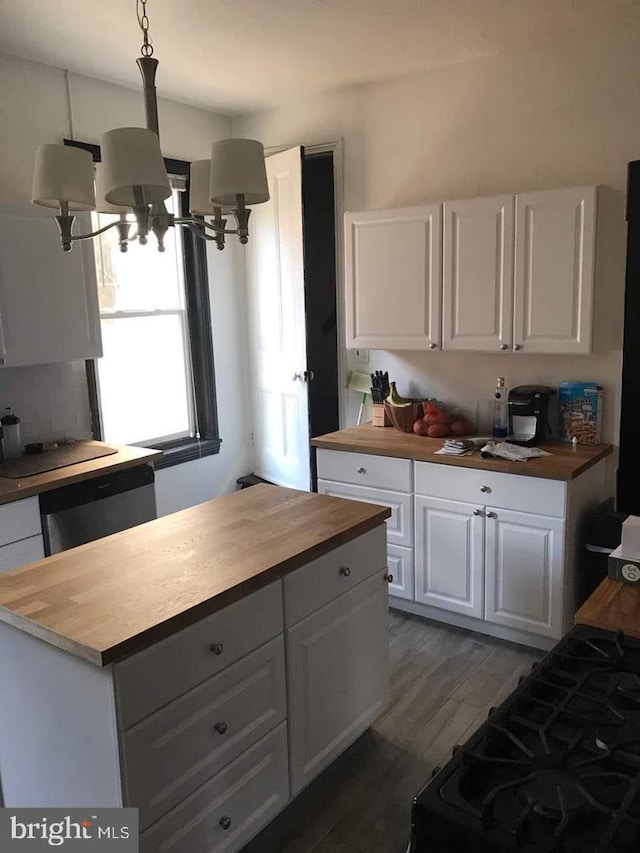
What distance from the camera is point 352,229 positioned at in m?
3.71

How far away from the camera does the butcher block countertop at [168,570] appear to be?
1594 millimetres

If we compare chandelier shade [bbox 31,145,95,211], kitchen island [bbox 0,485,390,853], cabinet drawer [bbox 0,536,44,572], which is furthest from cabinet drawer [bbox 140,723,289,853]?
chandelier shade [bbox 31,145,95,211]

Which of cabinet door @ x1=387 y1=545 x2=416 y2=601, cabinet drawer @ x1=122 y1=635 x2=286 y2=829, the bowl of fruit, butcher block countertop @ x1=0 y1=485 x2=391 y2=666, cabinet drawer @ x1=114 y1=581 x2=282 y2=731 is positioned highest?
the bowl of fruit

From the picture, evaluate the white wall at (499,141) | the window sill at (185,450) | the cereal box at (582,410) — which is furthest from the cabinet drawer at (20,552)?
the cereal box at (582,410)

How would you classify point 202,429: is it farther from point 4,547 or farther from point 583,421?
point 583,421

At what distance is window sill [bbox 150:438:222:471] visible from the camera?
13.7 feet

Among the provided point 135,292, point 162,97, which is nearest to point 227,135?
point 162,97

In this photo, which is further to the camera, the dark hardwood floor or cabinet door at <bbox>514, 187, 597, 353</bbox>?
cabinet door at <bbox>514, 187, 597, 353</bbox>

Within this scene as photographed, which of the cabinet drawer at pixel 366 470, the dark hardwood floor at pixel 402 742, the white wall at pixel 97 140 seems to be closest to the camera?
the dark hardwood floor at pixel 402 742

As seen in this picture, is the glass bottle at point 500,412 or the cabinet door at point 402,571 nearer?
the cabinet door at point 402,571

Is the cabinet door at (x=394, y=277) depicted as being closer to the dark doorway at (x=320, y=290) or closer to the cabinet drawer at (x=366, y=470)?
the dark doorway at (x=320, y=290)

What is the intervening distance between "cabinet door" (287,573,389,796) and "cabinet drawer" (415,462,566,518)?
0.90 metres

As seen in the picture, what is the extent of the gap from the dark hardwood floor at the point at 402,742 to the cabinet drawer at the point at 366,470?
73 centimetres

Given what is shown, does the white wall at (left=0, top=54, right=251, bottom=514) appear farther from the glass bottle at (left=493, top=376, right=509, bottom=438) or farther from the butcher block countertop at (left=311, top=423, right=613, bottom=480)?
the glass bottle at (left=493, top=376, right=509, bottom=438)
